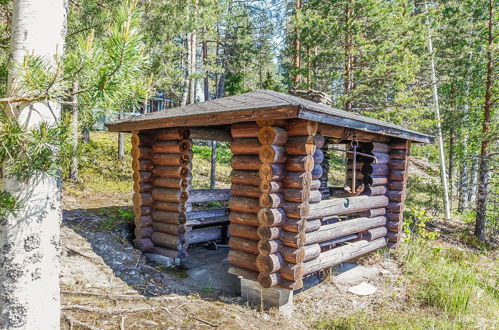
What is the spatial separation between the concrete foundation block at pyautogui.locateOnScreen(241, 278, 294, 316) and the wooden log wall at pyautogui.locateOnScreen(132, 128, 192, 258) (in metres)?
1.96

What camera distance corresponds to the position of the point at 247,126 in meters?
4.88

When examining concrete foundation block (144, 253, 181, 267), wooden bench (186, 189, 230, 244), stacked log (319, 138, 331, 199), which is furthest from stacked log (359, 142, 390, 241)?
concrete foundation block (144, 253, 181, 267)

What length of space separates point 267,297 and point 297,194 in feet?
5.29

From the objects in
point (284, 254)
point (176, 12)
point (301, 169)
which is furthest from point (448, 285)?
point (176, 12)

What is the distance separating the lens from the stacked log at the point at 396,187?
729cm

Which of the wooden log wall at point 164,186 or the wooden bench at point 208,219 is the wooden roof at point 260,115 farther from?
the wooden bench at point 208,219

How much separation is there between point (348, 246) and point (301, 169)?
245 cm

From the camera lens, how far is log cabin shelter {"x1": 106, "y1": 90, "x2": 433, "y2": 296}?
4516 mm

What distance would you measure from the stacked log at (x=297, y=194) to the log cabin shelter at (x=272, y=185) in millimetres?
14

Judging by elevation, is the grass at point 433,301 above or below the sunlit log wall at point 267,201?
below

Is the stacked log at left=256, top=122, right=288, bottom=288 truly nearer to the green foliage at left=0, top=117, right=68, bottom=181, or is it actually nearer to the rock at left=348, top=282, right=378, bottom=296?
the rock at left=348, top=282, right=378, bottom=296

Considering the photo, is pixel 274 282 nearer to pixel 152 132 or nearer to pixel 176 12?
pixel 152 132

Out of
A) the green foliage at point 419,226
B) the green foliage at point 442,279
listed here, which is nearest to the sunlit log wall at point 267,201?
the green foliage at point 442,279

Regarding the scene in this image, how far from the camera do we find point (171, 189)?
6.46 m
